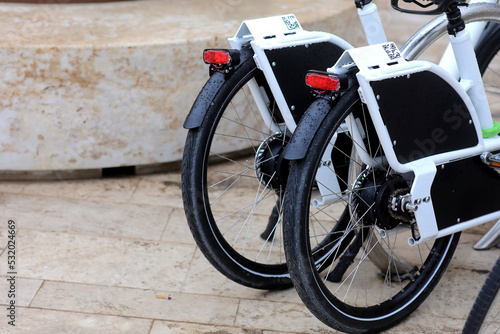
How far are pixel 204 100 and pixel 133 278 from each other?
0.72m

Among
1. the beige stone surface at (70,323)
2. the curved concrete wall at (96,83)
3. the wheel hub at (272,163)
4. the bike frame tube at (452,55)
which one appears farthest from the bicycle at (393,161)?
the curved concrete wall at (96,83)

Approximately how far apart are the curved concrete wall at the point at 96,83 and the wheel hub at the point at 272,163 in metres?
0.96

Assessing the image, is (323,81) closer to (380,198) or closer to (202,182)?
(380,198)

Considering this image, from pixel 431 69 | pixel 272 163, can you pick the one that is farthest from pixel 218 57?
pixel 431 69

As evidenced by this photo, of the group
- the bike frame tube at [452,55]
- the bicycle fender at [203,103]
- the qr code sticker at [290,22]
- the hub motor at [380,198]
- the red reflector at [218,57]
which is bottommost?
the hub motor at [380,198]

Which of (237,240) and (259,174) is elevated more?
(259,174)

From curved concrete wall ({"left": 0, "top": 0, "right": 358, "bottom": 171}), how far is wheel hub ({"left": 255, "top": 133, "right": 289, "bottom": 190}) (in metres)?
0.96

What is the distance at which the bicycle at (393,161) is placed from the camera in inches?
80.9

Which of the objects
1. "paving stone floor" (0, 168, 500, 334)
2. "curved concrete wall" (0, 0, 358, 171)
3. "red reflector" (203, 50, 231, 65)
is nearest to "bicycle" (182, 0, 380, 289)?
"red reflector" (203, 50, 231, 65)

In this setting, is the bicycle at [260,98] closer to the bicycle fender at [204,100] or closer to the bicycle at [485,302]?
the bicycle fender at [204,100]

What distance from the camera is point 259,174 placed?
8.08 feet

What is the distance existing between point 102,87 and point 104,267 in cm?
88

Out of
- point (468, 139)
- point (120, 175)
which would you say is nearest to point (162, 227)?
point (120, 175)

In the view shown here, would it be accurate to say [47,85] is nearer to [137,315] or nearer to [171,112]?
[171,112]
